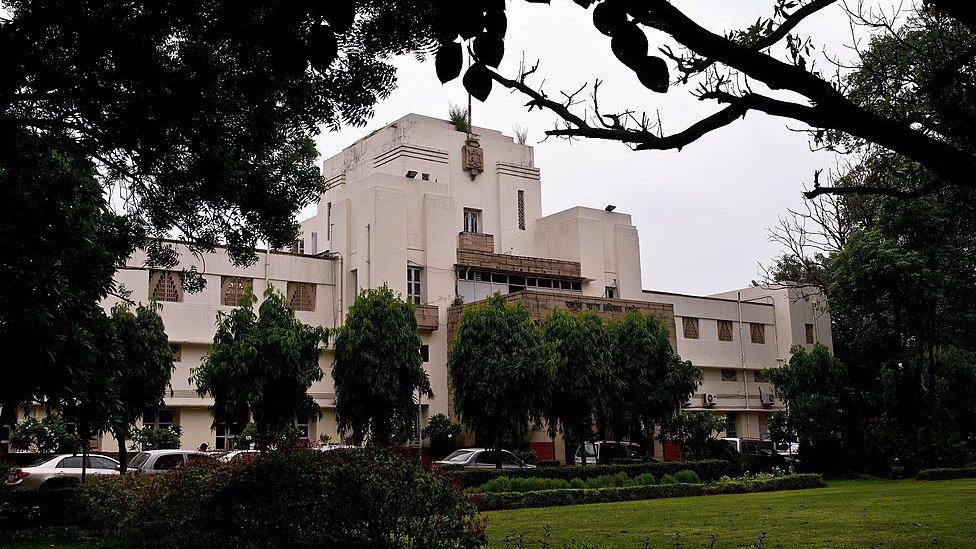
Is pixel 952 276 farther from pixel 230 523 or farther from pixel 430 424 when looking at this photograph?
pixel 230 523

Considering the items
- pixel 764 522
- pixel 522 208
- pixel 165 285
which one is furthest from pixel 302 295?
pixel 764 522

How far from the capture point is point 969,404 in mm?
34656

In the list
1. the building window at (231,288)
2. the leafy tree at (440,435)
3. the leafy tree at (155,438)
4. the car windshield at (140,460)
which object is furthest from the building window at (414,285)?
the car windshield at (140,460)

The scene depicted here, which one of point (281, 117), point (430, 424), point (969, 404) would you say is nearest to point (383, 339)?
point (430, 424)

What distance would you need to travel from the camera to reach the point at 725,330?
4978cm

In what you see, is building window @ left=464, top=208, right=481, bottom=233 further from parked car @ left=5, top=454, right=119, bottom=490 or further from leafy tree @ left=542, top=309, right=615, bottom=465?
parked car @ left=5, top=454, right=119, bottom=490

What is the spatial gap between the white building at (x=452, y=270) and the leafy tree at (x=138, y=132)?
23.0 metres

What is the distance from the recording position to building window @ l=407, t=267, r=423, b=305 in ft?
130

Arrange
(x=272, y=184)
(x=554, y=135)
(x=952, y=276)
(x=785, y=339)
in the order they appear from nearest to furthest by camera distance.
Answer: (x=554, y=135), (x=272, y=184), (x=952, y=276), (x=785, y=339)

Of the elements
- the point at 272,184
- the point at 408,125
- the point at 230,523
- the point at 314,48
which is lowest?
the point at 230,523

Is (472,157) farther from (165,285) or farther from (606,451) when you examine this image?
(606,451)

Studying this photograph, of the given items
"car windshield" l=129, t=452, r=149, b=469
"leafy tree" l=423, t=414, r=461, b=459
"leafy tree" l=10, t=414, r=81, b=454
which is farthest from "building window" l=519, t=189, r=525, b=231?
"car windshield" l=129, t=452, r=149, b=469

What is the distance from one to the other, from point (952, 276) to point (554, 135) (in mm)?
25605

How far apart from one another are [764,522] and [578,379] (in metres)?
14.2
